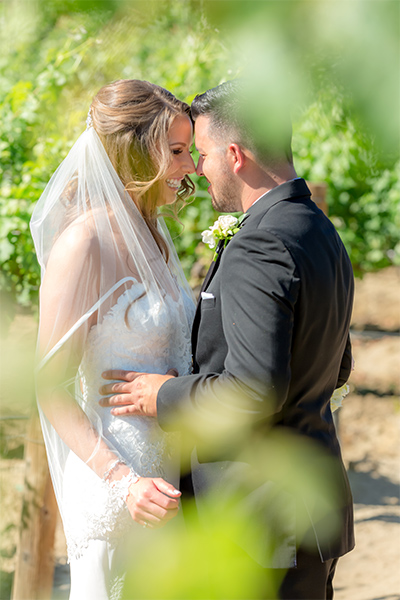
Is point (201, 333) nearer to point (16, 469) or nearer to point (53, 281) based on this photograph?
point (53, 281)

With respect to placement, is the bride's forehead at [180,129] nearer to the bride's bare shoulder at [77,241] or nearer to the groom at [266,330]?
the groom at [266,330]

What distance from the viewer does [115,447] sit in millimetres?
1979

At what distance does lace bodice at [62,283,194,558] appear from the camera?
1925 millimetres

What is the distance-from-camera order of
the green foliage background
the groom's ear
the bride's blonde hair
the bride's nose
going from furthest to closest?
1. the bride's nose
2. the bride's blonde hair
3. the groom's ear
4. the green foliage background

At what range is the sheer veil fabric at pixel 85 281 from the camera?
6.18ft

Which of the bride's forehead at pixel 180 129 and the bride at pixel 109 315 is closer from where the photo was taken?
the bride at pixel 109 315

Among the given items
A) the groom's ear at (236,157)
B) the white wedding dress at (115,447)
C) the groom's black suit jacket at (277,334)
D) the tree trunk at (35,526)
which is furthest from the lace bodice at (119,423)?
the tree trunk at (35,526)

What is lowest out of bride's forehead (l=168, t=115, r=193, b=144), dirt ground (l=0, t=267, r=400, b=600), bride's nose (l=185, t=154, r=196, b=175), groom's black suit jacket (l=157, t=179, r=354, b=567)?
dirt ground (l=0, t=267, r=400, b=600)

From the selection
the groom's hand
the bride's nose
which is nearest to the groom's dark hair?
the bride's nose

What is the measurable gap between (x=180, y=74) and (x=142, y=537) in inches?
123

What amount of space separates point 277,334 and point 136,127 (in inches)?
41.3

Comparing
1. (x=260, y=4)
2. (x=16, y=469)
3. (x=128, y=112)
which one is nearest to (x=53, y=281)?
(x=128, y=112)

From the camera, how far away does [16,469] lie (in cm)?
495

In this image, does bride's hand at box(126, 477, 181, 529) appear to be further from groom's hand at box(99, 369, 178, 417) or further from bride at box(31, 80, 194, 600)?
groom's hand at box(99, 369, 178, 417)
